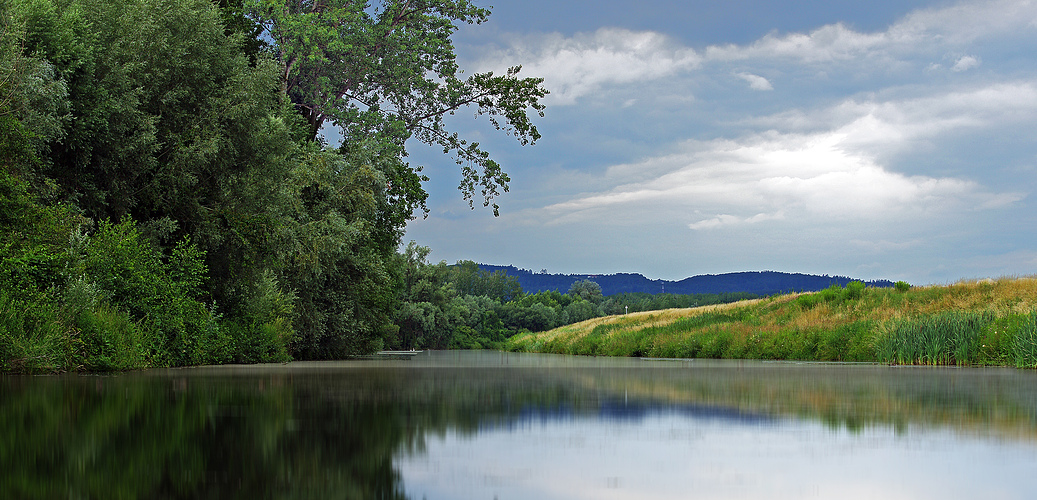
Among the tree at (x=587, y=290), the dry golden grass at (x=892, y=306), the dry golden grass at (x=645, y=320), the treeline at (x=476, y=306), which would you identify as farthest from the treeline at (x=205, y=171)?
the tree at (x=587, y=290)

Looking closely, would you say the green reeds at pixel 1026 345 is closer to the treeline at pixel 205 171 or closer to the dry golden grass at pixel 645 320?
the treeline at pixel 205 171

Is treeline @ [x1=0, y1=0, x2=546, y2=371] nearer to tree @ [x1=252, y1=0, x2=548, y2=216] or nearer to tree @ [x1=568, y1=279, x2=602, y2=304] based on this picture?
tree @ [x1=252, y1=0, x2=548, y2=216]

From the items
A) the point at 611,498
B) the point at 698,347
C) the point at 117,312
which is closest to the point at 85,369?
the point at 117,312

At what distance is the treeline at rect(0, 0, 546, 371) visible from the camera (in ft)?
43.9

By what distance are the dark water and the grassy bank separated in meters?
14.1

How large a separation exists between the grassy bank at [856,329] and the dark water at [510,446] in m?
14.1

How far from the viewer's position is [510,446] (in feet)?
13.9

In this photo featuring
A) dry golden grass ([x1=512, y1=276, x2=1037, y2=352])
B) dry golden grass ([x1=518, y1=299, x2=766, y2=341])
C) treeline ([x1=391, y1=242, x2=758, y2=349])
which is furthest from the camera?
treeline ([x1=391, y1=242, x2=758, y2=349])

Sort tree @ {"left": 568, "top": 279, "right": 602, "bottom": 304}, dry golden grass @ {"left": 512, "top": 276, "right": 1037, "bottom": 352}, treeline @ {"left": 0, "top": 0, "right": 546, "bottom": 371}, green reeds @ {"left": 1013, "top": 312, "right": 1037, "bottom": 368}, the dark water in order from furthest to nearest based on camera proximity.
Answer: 1. tree @ {"left": 568, "top": 279, "right": 602, "bottom": 304}
2. dry golden grass @ {"left": 512, "top": 276, "right": 1037, "bottom": 352}
3. green reeds @ {"left": 1013, "top": 312, "right": 1037, "bottom": 368}
4. treeline @ {"left": 0, "top": 0, "right": 546, "bottom": 371}
5. the dark water

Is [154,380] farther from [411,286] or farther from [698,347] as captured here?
[411,286]

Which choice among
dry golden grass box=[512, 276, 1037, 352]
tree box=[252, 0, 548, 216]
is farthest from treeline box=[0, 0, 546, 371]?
dry golden grass box=[512, 276, 1037, 352]

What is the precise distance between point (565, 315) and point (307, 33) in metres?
87.0

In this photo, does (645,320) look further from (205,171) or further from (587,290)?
(587,290)

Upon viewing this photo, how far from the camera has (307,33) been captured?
2506 cm
